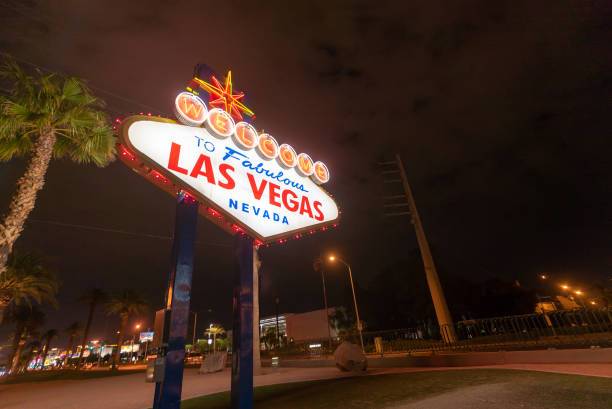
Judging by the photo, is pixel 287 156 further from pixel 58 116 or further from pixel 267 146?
pixel 58 116

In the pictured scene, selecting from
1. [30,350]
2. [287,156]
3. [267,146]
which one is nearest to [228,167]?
[267,146]

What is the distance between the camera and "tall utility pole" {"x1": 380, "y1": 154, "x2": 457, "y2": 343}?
1503 cm

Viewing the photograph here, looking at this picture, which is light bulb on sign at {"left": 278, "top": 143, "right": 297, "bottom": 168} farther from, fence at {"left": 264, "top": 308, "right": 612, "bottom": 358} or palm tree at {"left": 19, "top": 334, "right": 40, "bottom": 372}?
palm tree at {"left": 19, "top": 334, "right": 40, "bottom": 372}

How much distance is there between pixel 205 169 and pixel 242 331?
12.8 ft

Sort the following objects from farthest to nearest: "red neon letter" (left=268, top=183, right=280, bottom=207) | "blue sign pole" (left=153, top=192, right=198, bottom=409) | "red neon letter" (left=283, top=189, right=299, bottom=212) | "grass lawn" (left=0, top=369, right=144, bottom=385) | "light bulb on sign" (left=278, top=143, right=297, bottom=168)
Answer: "grass lawn" (left=0, top=369, right=144, bottom=385)
"light bulb on sign" (left=278, top=143, right=297, bottom=168)
"red neon letter" (left=283, top=189, right=299, bottom=212)
"red neon letter" (left=268, top=183, right=280, bottom=207)
"blue sign pole" (left=153, top=192, right=198, bottom=409)

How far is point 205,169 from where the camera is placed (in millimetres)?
6613

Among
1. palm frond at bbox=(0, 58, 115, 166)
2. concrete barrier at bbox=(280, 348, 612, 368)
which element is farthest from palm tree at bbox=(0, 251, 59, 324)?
concrete barrier at bbox=(280, 348, 612, 368)

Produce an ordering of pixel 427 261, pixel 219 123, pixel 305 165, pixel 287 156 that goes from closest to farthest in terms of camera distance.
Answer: pixel 219 123 → pixel 287 156 → pixel 305 165 → pixel 427 261

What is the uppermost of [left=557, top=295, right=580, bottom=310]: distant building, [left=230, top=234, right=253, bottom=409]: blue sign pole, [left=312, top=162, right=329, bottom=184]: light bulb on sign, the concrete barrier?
[left=312, top=162, right=329, bottom=184]: light bulb on sign

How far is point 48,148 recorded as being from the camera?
9.38 m

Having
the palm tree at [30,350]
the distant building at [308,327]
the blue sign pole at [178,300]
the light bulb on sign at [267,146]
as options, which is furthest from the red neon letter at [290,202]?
the palm tree at [30,350]

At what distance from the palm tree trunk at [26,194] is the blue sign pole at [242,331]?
20.6ft

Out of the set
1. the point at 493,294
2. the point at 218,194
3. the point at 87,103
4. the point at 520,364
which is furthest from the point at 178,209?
the point at 493,294

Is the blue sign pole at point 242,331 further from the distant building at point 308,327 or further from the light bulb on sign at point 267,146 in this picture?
the distant building at point 308,327
